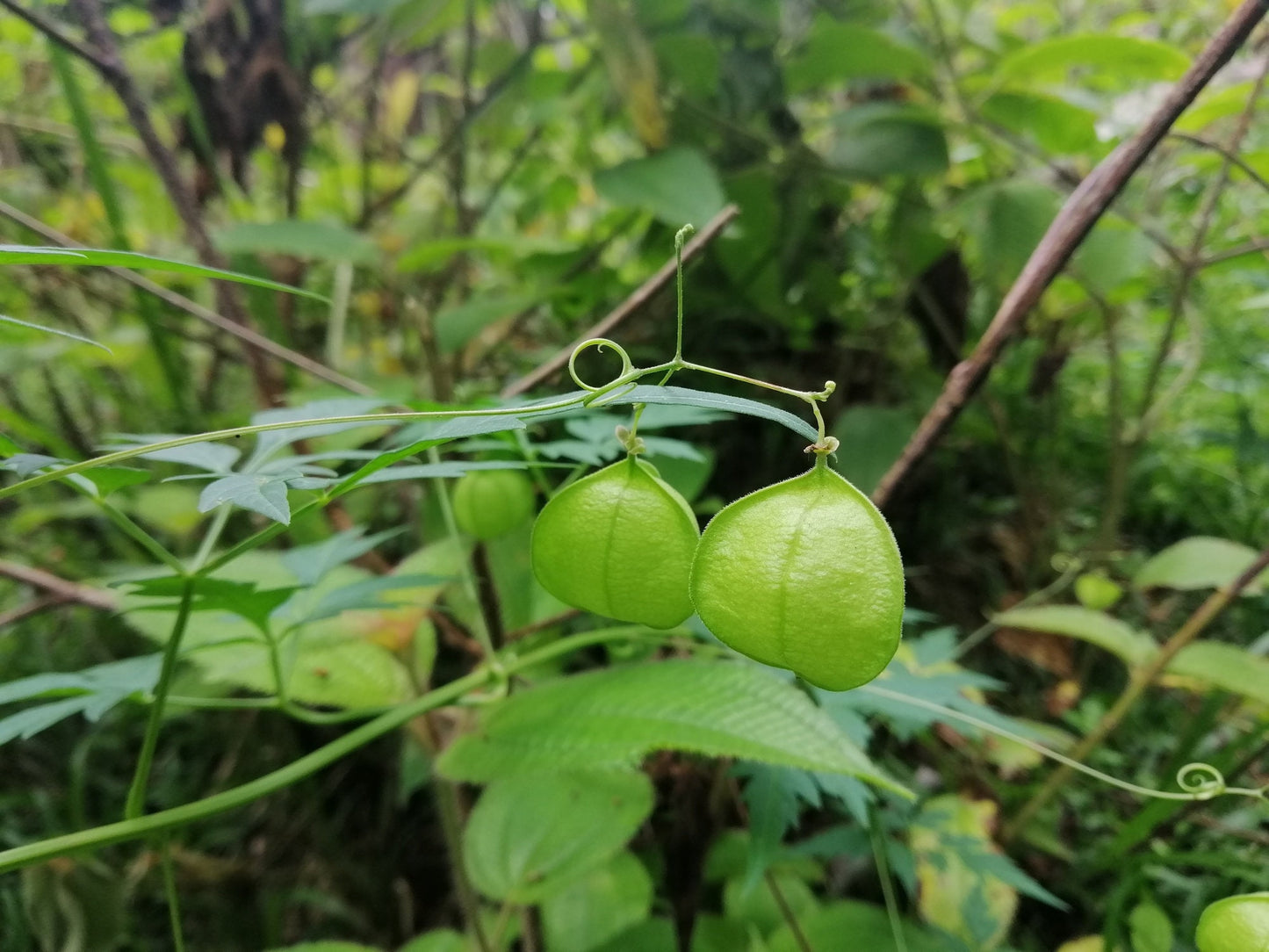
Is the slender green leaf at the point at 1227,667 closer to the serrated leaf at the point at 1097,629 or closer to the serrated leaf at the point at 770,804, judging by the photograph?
the serrated leaf at the point at 1097,629

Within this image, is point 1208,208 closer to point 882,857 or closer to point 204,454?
point 882,857

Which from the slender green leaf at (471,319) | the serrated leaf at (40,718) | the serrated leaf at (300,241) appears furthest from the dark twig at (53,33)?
the serrated leaf at (40,718)

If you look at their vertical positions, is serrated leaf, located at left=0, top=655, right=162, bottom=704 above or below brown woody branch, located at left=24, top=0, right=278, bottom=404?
below

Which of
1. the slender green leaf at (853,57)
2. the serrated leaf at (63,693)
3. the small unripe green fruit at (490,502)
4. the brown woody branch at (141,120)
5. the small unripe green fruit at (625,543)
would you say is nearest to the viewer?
the small unripe green fruit at (625,543)

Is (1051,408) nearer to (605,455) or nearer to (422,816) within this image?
(605,455)

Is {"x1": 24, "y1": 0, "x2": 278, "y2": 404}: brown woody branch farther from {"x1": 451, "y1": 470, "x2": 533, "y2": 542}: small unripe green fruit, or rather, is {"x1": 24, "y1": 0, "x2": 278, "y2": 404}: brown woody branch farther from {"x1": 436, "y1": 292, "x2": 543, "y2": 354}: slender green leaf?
{"x1": 451, "y1": 470, "x2": 533, "y2": 542}: small unripe green fruit

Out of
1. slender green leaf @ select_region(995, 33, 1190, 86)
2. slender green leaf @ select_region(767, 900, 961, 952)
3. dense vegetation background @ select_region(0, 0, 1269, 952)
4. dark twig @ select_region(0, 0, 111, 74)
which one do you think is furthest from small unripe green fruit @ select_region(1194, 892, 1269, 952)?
dark twig @ select_region(0, 0, 111, 74)
